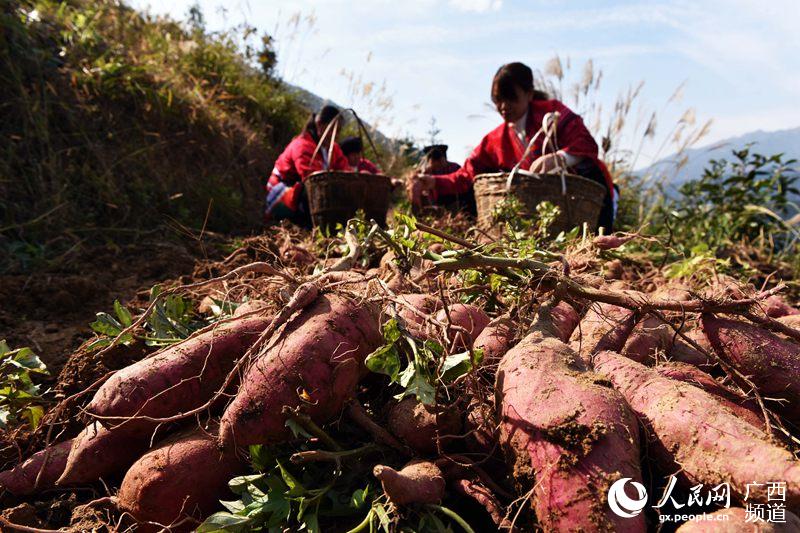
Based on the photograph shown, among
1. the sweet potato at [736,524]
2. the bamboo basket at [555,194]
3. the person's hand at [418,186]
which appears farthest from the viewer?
the person's hand at [418,186]

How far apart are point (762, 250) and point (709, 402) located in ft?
11.9

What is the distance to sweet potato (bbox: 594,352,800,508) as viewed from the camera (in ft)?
3.33

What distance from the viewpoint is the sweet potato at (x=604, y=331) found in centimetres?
149

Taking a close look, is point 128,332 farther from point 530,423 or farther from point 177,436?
point 530,423

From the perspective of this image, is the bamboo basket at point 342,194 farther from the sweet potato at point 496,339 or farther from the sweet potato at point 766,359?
the sweet potato at point 766,359

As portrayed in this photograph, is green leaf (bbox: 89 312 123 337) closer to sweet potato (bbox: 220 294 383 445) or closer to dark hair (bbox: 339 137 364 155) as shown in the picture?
sweet potato (bbox: 220 294 383 445)

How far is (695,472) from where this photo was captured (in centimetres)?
111

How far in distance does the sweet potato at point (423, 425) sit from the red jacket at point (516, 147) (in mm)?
2868

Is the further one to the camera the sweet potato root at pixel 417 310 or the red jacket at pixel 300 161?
the red jacket at pixel 300 161

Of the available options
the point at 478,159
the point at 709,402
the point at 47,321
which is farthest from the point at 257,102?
the point at 709,402

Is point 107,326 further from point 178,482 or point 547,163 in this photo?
point 547,163

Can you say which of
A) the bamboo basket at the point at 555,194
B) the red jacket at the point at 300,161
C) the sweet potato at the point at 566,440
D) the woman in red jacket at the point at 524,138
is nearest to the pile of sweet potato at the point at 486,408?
the sweet potato at the point at 566,440

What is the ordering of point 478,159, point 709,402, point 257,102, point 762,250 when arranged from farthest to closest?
point 257,102, point 478,159, point 762,250, point 709,402

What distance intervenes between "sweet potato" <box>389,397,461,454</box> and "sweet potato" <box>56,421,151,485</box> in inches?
28.3
